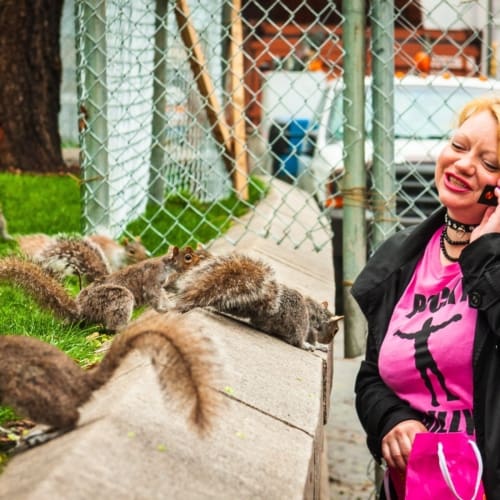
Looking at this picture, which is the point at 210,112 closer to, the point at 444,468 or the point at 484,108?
the point at 484,108

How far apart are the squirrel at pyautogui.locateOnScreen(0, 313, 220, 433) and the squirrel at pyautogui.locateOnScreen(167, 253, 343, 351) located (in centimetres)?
113

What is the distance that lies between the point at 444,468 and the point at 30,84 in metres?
9.21

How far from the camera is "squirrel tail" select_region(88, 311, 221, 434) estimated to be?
6.48ft

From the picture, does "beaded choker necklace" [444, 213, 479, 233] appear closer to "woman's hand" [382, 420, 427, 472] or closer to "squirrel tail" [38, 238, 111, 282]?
"woman's hand" [382, 420, 427, 472]

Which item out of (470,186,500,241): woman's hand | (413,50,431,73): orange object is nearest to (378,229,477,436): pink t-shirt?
(470,186,500,241): woman's hand

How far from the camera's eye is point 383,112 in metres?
4.43

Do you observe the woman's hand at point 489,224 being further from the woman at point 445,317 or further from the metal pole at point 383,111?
the metal pole at point 383,111

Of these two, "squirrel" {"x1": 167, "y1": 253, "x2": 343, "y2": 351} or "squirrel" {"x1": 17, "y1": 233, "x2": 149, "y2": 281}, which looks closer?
"squirrel" {"x1": 167, "y1": 253, "x2": 343, "y2": 351}

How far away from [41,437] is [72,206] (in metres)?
5.56

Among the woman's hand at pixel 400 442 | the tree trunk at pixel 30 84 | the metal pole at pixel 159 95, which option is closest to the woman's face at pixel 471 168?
the woman's hand at pixel 400 442

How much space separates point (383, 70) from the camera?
4.39 m

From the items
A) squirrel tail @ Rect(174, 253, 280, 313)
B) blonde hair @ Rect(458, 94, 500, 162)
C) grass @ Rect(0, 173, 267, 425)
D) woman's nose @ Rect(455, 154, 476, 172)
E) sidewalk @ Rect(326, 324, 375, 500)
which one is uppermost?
blonde hair @ Rect(458, 94, 500, 162)

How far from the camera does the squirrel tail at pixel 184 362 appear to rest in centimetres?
197

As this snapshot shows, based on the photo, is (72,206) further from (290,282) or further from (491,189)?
(491,189)
